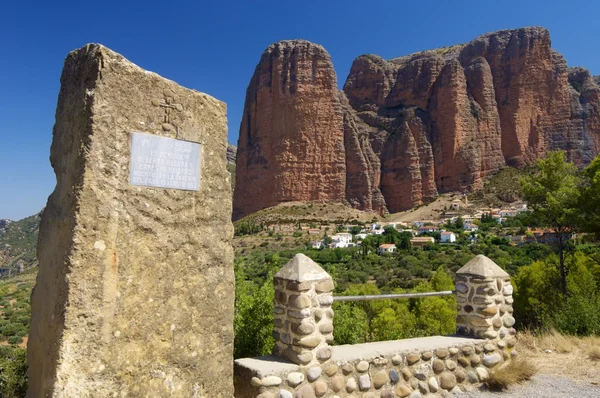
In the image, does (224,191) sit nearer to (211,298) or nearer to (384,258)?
(211,298)

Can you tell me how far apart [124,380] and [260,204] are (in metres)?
68.8

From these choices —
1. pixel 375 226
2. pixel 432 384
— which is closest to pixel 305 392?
pixel 432 384

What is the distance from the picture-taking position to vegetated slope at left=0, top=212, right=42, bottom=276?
55.9 metres

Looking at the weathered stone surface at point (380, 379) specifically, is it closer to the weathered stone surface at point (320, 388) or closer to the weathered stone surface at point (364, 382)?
the weathered stone surface at point (364, 382)

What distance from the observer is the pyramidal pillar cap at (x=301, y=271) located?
158 inches

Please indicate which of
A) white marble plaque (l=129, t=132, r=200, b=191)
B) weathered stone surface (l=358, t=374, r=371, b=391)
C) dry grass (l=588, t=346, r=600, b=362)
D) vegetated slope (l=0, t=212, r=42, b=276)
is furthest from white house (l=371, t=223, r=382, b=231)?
white marble plaque (l=129, t=132, r=200, b=191)

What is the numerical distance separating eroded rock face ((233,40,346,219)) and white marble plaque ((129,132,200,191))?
65.0 meters

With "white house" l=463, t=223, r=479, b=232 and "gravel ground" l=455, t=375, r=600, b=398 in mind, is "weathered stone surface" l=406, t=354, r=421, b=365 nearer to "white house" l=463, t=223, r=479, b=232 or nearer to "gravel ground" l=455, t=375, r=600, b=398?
"gravel ground" l=455, t=375, r=600, b=398

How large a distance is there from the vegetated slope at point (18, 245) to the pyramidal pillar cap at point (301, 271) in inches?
1975

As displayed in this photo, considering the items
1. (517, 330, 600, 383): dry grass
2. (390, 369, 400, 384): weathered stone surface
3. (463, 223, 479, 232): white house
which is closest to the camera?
(390, 369, 400, 384): weathered stone surface

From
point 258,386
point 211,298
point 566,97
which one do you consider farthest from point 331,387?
point 566,97

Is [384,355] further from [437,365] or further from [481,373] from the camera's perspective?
[481,373]

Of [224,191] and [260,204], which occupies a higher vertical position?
[260,204]

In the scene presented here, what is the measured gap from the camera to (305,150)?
229 feet
